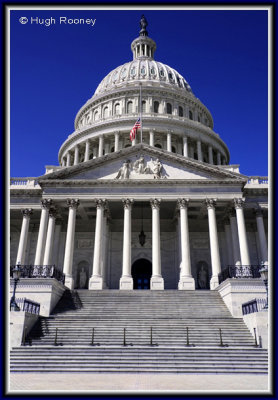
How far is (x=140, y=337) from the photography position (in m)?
19.1

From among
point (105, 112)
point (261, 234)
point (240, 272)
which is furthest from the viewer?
point (105, 112)

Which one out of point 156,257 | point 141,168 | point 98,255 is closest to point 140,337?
point 156,257

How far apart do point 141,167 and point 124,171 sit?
5.88 ft

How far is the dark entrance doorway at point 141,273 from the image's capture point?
40.9 meters

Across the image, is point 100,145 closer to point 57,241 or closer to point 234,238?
point 57,241

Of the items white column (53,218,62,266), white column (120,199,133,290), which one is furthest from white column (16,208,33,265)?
white column (120,199,133,290)

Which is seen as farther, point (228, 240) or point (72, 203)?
point (228, 240)

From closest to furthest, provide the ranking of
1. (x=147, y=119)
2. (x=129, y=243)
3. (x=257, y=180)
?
(x=129, y=243)
(x=257, y=180)
(x=147, y=119)

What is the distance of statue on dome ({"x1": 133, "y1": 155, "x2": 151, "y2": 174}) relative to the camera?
34.9m

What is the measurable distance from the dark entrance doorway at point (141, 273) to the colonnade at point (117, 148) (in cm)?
2034

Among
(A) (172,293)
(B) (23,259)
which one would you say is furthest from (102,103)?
(A) (172,293)

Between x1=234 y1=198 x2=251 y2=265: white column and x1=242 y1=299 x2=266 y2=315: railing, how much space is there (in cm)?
835

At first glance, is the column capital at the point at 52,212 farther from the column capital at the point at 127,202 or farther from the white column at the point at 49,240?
the column capital at the point at 127,202

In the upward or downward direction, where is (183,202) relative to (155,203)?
upward
